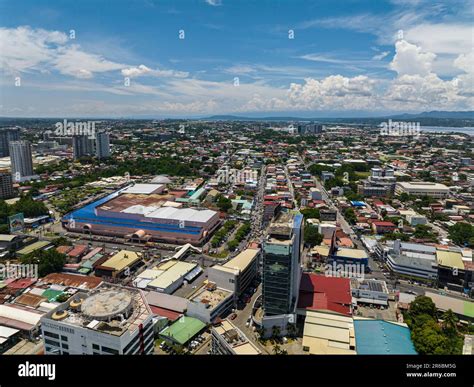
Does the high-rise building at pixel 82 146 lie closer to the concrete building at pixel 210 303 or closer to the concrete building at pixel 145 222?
the concrete building at pixel 145 222

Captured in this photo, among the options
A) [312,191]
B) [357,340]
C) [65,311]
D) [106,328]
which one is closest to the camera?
[106,328]

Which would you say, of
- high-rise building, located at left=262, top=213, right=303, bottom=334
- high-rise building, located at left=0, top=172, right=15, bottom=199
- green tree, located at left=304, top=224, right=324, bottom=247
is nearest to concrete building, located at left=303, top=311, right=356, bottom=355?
high-rise building, located at left=262, top=213, right=303, bottom=334

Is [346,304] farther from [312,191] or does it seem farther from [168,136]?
[168,136]

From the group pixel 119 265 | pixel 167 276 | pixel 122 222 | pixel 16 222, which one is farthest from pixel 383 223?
pixel 16 222

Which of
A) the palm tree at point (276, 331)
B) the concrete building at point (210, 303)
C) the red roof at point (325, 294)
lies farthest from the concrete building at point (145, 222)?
the palm tree at point (276, 331)

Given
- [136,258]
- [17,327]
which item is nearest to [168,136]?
[136,258]

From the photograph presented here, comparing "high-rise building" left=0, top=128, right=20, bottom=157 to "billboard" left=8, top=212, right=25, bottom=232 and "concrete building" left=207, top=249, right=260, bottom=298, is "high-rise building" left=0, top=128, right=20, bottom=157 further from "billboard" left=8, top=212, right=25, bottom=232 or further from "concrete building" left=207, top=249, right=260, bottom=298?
"concrete building" left=207, top=249, right=260, bottom=298
